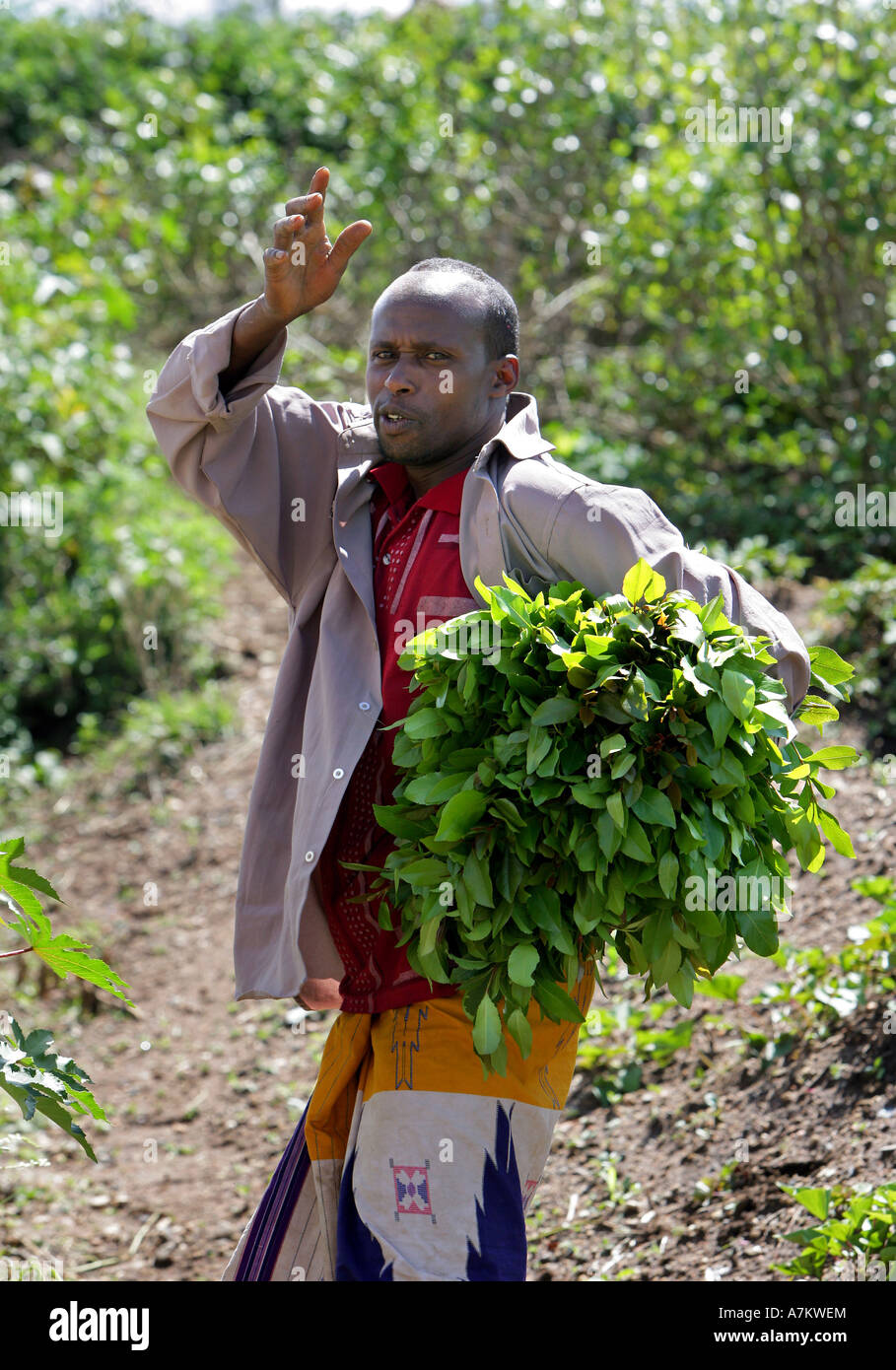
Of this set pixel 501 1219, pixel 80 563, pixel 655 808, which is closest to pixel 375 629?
pixel 655 808

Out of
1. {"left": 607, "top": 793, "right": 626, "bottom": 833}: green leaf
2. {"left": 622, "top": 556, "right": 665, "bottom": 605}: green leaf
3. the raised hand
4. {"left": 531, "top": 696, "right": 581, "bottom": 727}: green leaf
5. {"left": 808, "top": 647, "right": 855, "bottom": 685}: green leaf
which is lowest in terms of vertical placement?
{"left": 607, "top": 793, "right": 626, "bottom": 833}: green leaf

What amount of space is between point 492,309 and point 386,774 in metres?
0.85

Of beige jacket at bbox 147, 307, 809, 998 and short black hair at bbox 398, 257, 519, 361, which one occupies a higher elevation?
short black hair at bbox 398, 257, 519, 361

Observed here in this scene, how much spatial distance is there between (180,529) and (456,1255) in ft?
17.2

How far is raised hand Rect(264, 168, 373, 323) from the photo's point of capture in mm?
2404

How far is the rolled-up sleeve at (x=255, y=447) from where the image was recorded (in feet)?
8.30

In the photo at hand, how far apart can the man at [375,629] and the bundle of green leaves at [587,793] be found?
0.15 m

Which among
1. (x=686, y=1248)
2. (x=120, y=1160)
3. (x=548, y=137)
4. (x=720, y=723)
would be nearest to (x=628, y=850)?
(x=720, y=723)

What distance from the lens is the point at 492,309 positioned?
2590 millimetres

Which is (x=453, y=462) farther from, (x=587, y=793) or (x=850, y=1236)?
(x=850, y=1236)

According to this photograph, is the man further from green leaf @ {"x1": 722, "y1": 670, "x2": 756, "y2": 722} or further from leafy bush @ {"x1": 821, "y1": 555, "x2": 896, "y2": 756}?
leafy bush @ {"x1": 821, "y1": 555, "x2": 896, "y2": 756}

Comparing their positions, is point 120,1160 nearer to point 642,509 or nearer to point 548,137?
point 642,509

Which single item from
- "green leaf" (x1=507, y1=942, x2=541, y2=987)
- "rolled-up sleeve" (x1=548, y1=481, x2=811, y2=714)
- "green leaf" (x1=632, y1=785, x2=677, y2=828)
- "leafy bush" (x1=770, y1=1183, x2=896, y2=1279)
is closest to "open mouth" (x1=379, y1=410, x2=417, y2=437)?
Answer: "rolled-up sleeve" (x1=548, y1=481, x2=811, y2=714)

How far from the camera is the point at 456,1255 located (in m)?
2.25
